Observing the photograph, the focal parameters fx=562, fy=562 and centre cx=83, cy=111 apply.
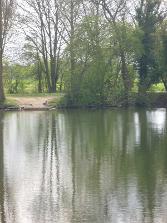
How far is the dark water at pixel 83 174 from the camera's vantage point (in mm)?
10758

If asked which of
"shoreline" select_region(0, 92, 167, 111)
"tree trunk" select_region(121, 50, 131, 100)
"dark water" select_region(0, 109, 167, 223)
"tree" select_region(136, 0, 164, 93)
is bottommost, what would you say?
"dark water" select_region(0, 109, 167, 223)

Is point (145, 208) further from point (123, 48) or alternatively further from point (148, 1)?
point (148, 1)

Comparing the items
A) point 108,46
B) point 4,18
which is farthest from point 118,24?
point 4,18

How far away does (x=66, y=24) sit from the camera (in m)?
49.4

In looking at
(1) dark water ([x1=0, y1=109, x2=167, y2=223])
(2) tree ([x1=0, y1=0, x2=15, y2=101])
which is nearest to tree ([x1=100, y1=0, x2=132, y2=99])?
(2) tree ([x1=0, y1=0, x2=15, y2=101])

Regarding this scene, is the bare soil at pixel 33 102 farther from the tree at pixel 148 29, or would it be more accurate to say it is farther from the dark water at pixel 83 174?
the dark water at pixel 83 174

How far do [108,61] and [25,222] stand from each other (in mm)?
33291

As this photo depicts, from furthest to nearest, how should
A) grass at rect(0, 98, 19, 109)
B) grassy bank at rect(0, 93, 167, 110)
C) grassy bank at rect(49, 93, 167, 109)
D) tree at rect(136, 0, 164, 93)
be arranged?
tree at rect(136, 0, 164, 93) < grassy bank at rect(49, 93, 167, 109) < grassy bank at rect(0, 93, 167, 110) < grass at rect(0, 98, 19, 109)

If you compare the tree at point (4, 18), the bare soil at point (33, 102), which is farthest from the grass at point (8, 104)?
the tree at point (4, 18)

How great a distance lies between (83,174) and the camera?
48.7 feet

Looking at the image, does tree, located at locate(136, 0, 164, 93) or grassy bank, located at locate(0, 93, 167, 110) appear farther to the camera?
tree, located at locate(136, 0, 164, 93)

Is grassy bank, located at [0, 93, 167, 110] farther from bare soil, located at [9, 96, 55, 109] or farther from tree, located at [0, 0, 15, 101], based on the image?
tree, located at [0, 0, 15, 101]

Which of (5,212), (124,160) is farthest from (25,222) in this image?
(124,160)

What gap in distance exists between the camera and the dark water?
424 inches
